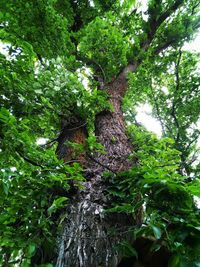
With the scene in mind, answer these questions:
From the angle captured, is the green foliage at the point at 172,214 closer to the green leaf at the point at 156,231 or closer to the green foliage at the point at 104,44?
the green leaf at the point at 156,231

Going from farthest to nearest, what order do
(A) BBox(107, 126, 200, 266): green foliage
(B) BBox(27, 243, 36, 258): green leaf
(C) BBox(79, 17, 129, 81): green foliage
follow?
(C) BBox(79, 17, 129, 81): green foliage < (B) BBox(27, 243, 36, 258): green leaf < (A) BBox(107, 126, 200, 266): green foliage

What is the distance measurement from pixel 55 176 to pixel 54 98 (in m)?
1.23

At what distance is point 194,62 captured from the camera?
7.30 meters

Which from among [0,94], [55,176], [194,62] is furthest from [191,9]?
[55,176]

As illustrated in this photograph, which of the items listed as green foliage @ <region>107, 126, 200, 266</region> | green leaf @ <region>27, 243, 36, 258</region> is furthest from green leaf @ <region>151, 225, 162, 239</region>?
green leaf @ <region>27, 243, 36, 258</region>

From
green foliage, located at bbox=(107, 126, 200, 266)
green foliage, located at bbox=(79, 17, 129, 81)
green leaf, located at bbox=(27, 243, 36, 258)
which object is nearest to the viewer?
green foliage, located at bbox=(107, 126, 200, 266)

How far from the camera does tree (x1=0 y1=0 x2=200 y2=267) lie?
5.25ft

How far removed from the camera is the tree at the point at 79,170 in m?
1.60

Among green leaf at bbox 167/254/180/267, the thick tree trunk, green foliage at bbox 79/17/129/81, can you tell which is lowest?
green leaf at bbox 167/254/180/267

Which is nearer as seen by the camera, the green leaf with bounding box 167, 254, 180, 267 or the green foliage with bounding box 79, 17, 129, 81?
the green leaf with bounding box 167, 254, 180, 267

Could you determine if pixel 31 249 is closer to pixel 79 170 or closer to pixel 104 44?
pixel 79 170

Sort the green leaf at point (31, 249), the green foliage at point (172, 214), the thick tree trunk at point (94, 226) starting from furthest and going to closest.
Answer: the thick tree trunk at point (94, 226) < the green leaf at point (31, 249) < the green foliage at point (172, 214)

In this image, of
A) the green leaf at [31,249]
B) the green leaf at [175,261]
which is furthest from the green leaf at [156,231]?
the green leaf at [31,249]

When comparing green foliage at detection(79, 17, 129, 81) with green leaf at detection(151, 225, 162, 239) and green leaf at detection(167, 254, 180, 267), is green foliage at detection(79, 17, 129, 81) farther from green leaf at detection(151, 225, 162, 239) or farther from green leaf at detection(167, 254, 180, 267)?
green leaf at detection(167, 254, 180, 267)
